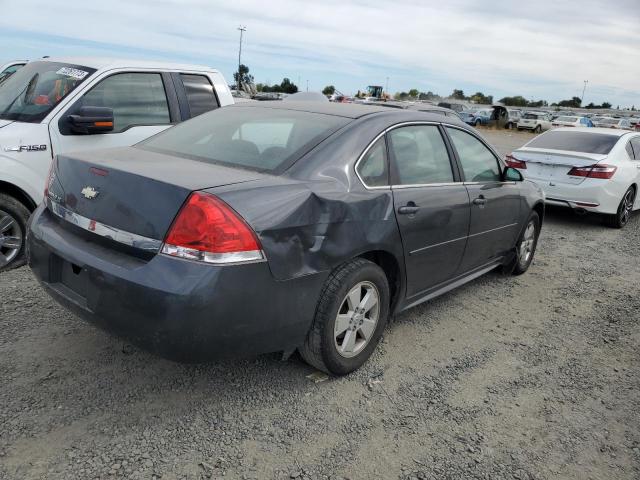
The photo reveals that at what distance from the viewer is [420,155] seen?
149 inches

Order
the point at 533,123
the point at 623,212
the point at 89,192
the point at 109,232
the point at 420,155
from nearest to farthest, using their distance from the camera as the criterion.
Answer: the point at 109,232 → the point at 89,192 → the point at 420,155 → the point at 623,212 → the point at 533,123

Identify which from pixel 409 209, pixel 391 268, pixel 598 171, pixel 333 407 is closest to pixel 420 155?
pixel 409 209

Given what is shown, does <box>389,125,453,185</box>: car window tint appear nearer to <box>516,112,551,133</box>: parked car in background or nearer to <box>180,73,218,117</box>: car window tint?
<box>180,73,218,117</box>: car window tint

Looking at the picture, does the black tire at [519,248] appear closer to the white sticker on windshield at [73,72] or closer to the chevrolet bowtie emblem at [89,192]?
the chevrolet bowtie emblem at [89,192]

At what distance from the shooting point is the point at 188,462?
250cm

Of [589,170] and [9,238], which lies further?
[589,170]

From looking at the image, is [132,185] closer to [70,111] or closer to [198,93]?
[70,111]

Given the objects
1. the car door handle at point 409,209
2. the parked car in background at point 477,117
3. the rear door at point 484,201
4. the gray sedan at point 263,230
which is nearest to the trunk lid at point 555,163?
the rear door at point 484,201

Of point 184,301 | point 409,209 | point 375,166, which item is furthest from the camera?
point 409,209

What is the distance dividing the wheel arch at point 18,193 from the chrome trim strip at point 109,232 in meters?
1.80

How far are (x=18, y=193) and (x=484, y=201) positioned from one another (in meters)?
3.90

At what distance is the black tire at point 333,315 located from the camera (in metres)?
3.00

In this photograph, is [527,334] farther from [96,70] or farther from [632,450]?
[96,70]

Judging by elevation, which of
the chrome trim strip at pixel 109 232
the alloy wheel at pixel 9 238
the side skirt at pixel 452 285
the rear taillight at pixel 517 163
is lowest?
the alloy wheel at pixel 9 238
